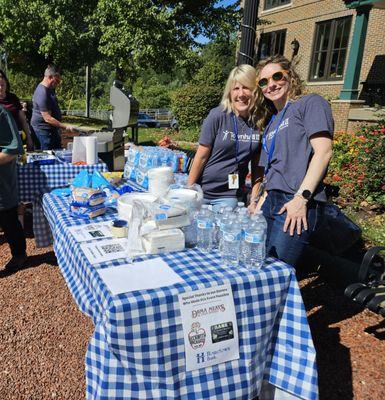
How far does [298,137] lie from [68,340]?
2.11m

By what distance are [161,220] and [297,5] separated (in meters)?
17.2

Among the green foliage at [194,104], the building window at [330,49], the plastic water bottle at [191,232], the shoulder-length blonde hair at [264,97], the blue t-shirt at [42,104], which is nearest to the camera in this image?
the plastic water bottle at [191,232]

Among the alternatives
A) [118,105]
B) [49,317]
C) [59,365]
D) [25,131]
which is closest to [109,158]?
[118,105]

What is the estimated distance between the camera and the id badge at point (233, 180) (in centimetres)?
276

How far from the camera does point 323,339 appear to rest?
9.15 ft

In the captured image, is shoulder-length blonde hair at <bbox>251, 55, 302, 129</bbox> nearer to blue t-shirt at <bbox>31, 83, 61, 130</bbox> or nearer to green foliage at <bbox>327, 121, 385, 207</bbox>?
green foliage at <bbox>327, 121, 385, 207</bbox>

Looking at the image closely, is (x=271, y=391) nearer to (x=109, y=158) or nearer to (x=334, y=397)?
(x=334, y=397)

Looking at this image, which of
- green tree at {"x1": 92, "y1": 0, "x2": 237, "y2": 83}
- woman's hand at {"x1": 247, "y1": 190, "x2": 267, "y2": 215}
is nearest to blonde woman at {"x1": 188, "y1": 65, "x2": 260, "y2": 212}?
woman's hand at {"x1": 247, "y1": 190, "x2": 267, "y2": 215}

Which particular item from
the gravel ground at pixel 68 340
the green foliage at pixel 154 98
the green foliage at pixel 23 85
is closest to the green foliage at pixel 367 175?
the gravel ground at pixel 68 340

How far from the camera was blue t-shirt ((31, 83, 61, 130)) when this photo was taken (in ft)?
16.3

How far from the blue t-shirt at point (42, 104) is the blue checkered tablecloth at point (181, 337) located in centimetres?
352

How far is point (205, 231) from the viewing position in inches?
79.5

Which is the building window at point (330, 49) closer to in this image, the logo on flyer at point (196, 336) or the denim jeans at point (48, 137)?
the denim jeans at point (48, 137)

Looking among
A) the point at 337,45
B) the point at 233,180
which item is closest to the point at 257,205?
the point at 233,180
